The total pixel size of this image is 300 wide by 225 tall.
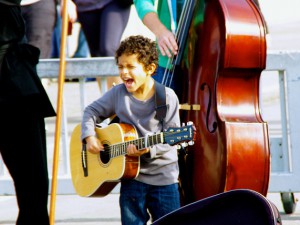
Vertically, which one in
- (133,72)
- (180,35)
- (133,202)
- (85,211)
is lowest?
(85,211)

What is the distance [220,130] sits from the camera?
4.98 meters

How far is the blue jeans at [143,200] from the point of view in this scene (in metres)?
4.89

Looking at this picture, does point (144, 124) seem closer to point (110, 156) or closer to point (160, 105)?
point (160, 105)

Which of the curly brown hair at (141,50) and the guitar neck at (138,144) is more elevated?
the curly brown hair at (141,50)

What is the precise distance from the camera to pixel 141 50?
494 centimetres

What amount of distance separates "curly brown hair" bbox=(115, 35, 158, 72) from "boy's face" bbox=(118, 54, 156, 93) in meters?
0.02

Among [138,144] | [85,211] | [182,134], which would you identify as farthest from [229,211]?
[85,211]

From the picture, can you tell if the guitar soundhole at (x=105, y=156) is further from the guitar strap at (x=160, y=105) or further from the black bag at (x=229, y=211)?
the black bag at (x=229, y=211)

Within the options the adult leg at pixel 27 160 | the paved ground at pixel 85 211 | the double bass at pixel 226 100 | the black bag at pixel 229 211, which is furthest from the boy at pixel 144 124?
the black bag at pixel 229 211

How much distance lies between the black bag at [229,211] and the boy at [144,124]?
1.60 metres

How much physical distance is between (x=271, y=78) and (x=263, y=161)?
8.75 m

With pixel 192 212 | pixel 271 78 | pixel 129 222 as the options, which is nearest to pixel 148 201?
pixel 129 222

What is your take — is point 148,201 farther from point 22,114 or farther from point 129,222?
point 22,114

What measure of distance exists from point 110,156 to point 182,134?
551mm
